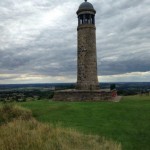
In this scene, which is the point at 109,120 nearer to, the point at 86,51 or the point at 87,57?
the point at 87,57

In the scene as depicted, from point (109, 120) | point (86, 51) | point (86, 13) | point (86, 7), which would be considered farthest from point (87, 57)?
point (109, 120)

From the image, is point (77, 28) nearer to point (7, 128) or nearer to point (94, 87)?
point (94, 87)

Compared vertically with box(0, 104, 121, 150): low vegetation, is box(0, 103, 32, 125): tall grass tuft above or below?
above

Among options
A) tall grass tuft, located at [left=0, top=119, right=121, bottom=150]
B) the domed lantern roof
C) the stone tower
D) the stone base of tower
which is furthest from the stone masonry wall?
tall grass tuft, located at [left=0, top=119, right=121, bottom=150]

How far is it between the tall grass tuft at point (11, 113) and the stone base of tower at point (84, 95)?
10865mm

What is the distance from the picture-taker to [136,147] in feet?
38.2

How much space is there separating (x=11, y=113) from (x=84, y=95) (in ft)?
39.7

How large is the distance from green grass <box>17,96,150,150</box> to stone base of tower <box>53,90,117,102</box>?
7.16m

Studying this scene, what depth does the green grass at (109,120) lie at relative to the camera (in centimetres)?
1287

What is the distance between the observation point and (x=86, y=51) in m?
32.1

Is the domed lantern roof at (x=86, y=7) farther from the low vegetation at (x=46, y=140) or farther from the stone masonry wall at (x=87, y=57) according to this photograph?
the low vegetation at (x=46, y=140)

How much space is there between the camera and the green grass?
1287 centimetres

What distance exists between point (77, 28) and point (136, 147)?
2302 cm

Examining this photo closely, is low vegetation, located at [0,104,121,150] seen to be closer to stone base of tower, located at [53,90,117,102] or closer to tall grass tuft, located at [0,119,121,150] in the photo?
tall grass tuft, located at [0,119,121,150]
